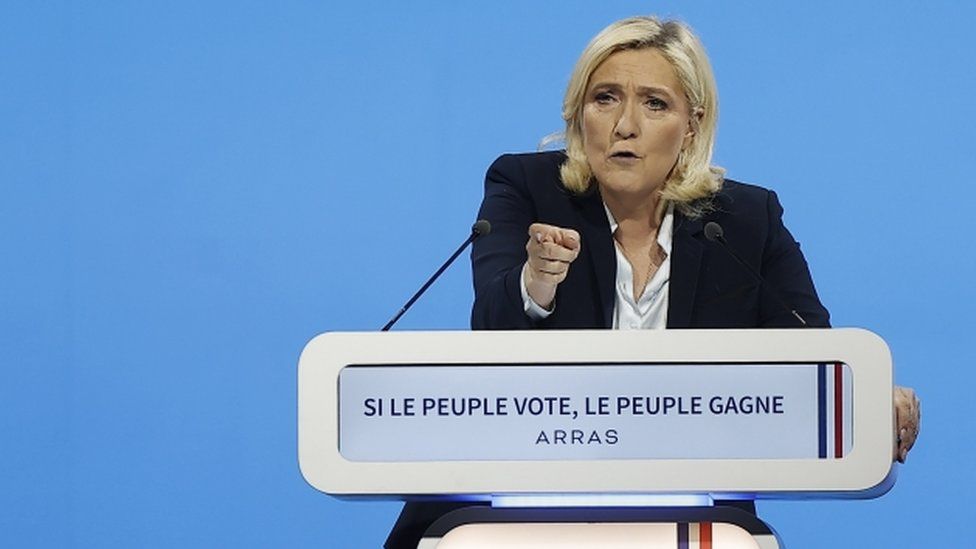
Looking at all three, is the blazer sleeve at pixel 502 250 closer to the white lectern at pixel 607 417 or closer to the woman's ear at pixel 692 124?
the woman's ear at pixel 692 124

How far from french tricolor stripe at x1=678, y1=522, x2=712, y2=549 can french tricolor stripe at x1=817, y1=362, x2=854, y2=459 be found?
0.40ft

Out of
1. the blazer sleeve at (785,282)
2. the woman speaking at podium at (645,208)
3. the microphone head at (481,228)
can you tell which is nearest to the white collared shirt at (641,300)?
the woman speaking at podium at (645,208)

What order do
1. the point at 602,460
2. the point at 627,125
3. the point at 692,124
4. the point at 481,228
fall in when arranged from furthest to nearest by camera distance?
the point at 692,124, the point at 627,125, the point at 481,228, the point at 602,460

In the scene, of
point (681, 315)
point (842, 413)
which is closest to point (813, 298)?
point (681, 315)

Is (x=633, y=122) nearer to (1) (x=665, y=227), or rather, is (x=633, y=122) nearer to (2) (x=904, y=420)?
(1) (x=665, y=227)

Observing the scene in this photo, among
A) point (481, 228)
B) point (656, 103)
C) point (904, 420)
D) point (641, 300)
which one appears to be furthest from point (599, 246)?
point (904, 420)

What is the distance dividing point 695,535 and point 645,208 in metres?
Result: 0.80

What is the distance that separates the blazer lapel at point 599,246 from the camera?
1.97 m

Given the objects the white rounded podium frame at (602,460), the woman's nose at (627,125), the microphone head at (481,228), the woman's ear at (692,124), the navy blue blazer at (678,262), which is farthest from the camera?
the woman's ear at (692,124)

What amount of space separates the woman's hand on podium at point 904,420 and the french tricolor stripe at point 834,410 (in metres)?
0.10

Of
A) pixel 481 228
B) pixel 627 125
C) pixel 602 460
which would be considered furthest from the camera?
pixel 627 125

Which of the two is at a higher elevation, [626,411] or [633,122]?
[633,122]

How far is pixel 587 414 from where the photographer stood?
4.54ft

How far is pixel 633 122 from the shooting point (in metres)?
2.07
